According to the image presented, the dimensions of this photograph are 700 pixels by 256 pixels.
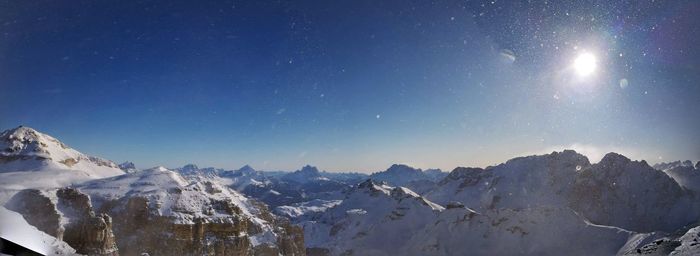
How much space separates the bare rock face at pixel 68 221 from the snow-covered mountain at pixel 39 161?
21.2ft

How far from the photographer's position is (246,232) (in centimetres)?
5403

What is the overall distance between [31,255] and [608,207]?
6243 inches

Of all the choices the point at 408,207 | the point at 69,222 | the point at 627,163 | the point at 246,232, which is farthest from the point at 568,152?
the point at 69,222

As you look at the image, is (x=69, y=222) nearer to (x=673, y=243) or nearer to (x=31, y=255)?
(x=31, y=255)

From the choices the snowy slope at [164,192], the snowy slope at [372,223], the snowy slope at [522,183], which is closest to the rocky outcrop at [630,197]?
the snowy slope at [522,183]

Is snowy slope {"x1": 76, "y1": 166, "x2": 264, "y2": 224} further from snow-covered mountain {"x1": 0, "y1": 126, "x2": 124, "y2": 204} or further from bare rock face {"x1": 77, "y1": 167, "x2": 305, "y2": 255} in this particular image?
snow-covered mountain {"x1": 0, "y1": 126, "x2": 124, "y2": 204}

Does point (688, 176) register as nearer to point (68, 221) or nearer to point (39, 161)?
point (68, 221)

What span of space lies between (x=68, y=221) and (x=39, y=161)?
831 inches

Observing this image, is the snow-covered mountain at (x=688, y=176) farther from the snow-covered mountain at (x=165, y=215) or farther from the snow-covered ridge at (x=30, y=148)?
the snow-covered ridge at (x=30, y=148)

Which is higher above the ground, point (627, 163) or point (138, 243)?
point (627, 163)

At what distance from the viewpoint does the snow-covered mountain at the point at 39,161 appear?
143 feet

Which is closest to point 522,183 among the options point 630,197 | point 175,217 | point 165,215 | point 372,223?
point 630,197

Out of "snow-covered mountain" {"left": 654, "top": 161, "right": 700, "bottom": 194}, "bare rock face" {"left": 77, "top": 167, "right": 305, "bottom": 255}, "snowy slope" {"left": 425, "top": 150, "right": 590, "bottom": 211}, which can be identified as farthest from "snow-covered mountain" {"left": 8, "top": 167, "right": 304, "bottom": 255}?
"snow-covered mountain" {"left": 654, "top": 161, "right": 700, "bottom": 194}

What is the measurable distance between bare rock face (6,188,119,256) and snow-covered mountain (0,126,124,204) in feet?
21.2
